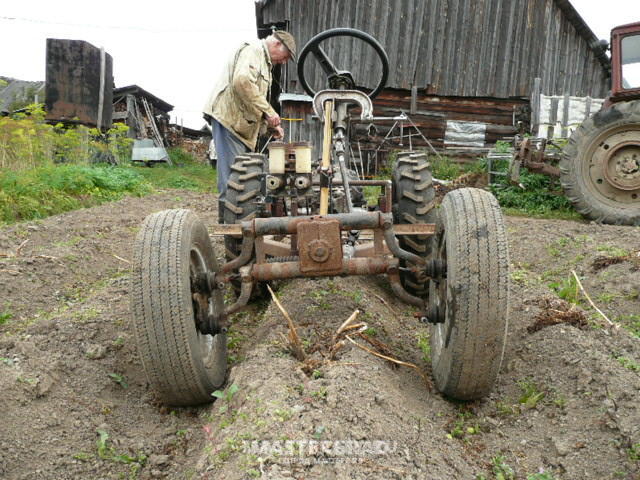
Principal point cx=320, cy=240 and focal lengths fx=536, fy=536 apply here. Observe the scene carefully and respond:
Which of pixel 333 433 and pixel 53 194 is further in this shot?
pixel 53 194

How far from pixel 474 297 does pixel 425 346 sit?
114cm

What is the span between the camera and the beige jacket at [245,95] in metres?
4.80

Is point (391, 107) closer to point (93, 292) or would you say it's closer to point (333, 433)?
point (93, 292)

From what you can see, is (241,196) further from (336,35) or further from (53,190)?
(53,190)

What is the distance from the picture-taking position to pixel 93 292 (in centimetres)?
479

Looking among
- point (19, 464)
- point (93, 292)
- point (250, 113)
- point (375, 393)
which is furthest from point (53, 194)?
point (375, 393)

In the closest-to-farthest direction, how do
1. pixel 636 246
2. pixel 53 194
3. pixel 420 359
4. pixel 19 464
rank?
1. pixel 19 464
2. pixel 420 359
3. pixel 636 246
4. pixel 53 194

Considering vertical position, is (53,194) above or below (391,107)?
below

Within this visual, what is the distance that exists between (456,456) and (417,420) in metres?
0.23

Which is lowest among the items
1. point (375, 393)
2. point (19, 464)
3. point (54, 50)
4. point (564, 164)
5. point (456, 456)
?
point (19, 464)

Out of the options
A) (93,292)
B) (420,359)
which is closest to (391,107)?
(93,292)

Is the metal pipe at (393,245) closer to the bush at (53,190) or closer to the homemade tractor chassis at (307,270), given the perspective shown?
the homemade tractor chassis at (307,270)

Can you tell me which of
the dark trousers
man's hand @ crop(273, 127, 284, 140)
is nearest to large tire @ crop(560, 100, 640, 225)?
man's hand @ crop(273, 127, 284, 140)

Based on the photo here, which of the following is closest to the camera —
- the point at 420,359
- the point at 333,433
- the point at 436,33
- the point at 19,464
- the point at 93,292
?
the point at 333,433
